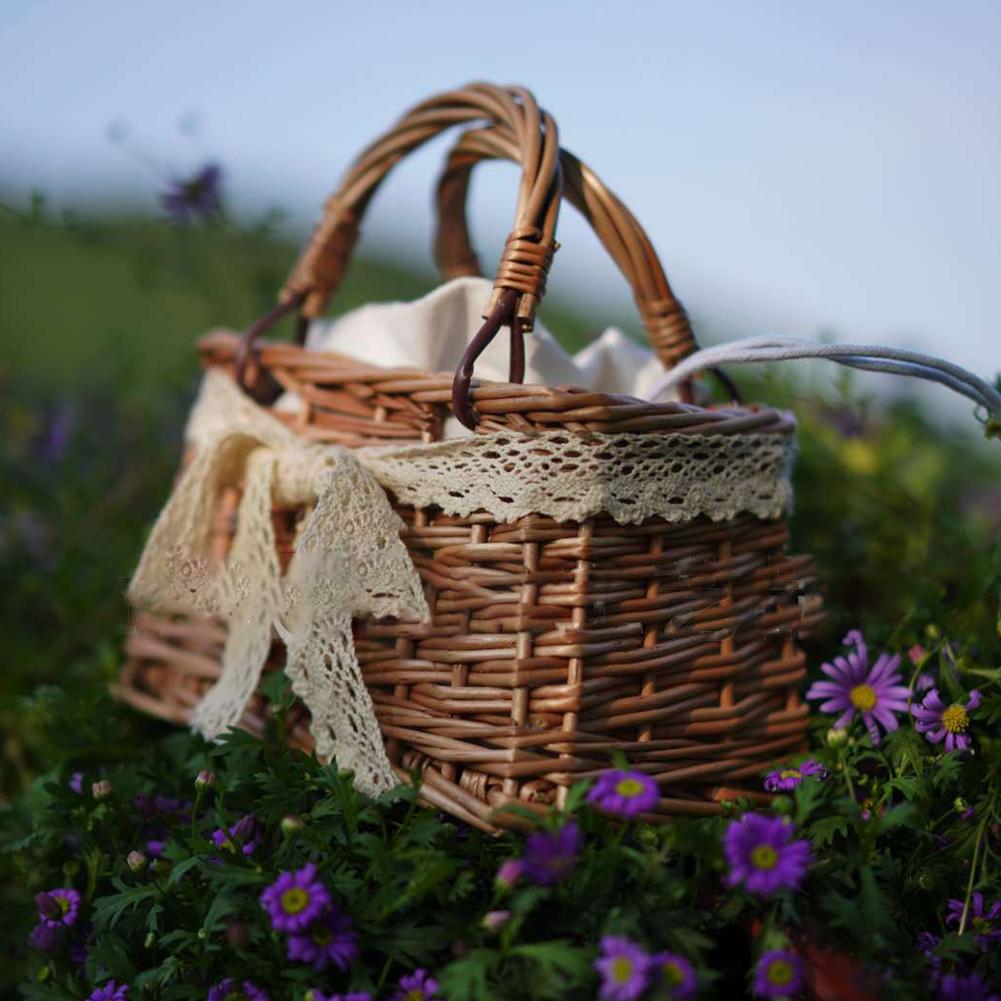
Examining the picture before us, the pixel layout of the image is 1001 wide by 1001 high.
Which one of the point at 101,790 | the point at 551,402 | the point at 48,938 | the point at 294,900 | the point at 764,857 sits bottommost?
the point at 48,938

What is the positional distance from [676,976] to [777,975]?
0.08 metres

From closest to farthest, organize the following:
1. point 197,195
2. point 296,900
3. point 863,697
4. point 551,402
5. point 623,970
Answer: point 623,970 < point 296,900 < point 551,402 < point 863,697 < point 197,195

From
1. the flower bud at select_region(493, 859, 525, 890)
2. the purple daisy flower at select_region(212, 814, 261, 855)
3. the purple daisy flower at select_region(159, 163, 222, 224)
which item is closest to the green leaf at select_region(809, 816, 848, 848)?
the flower bud at select_region(493, 859, 525, 890)

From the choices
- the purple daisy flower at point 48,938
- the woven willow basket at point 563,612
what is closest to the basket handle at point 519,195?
the woven willow basket at point 563,612

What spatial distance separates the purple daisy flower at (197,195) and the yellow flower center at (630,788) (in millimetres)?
1368

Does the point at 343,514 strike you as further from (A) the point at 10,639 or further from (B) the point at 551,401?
(A) the point at 10,639

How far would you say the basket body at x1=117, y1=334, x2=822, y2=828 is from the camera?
36.1 inches

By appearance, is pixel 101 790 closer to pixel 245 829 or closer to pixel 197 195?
pixel 245 829

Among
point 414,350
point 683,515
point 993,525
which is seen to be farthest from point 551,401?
point 993,525

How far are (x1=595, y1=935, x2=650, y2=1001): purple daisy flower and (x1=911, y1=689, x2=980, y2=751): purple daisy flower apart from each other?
0.42 m

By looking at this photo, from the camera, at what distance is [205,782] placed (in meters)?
0.94

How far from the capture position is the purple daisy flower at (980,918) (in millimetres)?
832

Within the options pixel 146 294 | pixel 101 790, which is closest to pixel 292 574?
pixel 101 790

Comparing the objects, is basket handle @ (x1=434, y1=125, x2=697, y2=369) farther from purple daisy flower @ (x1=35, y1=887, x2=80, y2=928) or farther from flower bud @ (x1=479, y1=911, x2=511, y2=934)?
purple daisy flower @ (x1=35, y1=887, x2=80, y2=928)
